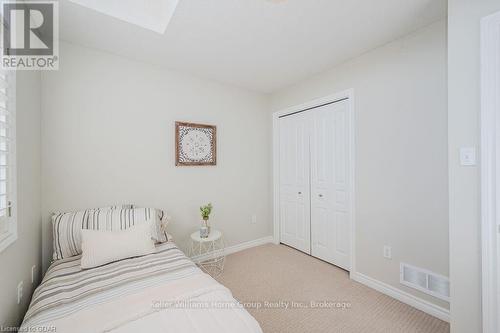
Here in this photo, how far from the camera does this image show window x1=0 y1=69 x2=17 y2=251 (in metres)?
1.18

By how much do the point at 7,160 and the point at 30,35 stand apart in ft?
3.69

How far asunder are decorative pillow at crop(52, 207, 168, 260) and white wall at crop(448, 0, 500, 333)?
231cm

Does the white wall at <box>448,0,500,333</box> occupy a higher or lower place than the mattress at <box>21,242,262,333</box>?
higher

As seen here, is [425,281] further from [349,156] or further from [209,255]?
[209,255]

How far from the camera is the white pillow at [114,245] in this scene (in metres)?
1.60

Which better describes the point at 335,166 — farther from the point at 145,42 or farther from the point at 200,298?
the point at 145,42

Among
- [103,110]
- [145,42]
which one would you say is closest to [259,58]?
[145,42]

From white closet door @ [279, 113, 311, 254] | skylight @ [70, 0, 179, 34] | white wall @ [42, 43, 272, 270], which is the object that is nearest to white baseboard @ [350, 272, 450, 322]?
white closet door @ [279, 113, 311, 254]

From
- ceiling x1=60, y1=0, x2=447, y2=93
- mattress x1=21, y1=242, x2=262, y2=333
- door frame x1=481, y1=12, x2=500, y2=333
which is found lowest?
mattress x1=21, y1=242, x2=262, y2=333

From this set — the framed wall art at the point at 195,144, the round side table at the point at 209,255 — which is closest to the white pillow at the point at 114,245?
the round side table at the point at 209,255

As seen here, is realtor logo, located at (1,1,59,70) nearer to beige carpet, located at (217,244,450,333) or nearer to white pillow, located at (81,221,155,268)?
white pillow, located at (81,221,155,268)

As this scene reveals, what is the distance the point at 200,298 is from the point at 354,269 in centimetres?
183

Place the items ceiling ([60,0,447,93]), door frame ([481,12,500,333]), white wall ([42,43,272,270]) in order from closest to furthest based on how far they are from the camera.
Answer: door frame ([481,12,500,333]), ceiling ([60,0,447,93]), white wall ([42,43,272,270])

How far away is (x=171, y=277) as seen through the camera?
142cm
